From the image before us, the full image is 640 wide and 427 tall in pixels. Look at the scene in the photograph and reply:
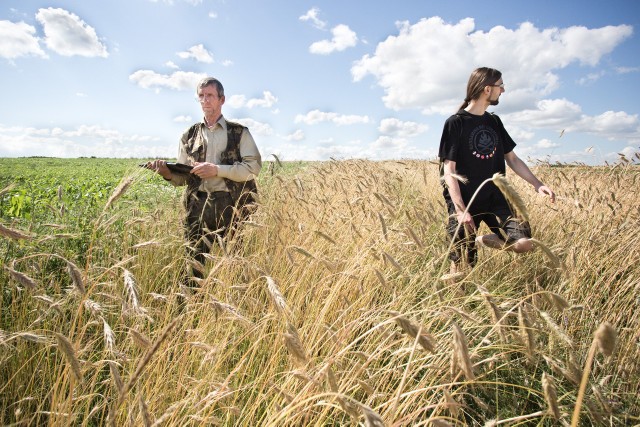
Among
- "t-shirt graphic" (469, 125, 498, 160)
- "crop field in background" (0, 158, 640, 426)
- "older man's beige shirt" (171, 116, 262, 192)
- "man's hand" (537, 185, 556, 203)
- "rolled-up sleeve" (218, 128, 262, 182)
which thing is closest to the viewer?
"crop field in background" (0, 158, 640, 426)

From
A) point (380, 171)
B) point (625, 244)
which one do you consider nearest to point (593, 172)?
point (380, 171)

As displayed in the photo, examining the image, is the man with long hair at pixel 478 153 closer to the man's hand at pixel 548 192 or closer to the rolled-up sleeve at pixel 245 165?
the man's hand at pixel 548 192

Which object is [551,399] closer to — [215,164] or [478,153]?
[478,153]

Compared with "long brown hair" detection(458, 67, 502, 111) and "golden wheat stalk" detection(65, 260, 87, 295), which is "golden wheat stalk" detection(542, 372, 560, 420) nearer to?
"golden wheat stalk" detection(65, 260, 87, 295)

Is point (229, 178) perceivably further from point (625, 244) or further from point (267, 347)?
point (625, 244)

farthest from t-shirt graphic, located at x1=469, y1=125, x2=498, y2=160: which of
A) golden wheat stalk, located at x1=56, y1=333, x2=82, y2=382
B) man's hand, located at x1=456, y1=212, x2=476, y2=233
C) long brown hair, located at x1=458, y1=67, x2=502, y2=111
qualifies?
golden wheat stalk, located at x1=56, y1=333, x2=82, y2=382

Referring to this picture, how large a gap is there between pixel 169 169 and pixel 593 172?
8.59 m

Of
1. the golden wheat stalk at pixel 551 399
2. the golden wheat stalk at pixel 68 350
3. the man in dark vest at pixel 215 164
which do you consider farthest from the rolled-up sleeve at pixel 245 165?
the golden wheat stalk at pixel 551 399

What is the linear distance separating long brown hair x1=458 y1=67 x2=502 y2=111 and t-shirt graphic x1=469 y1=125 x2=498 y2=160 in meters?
0.32

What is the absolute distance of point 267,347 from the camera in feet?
7.20

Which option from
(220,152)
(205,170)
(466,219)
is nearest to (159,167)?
(205,170)

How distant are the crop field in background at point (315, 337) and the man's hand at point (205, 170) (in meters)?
0.67

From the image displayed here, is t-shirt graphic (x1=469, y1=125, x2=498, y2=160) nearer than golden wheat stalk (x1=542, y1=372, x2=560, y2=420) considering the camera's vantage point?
No

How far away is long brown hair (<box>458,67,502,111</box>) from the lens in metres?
3.24
